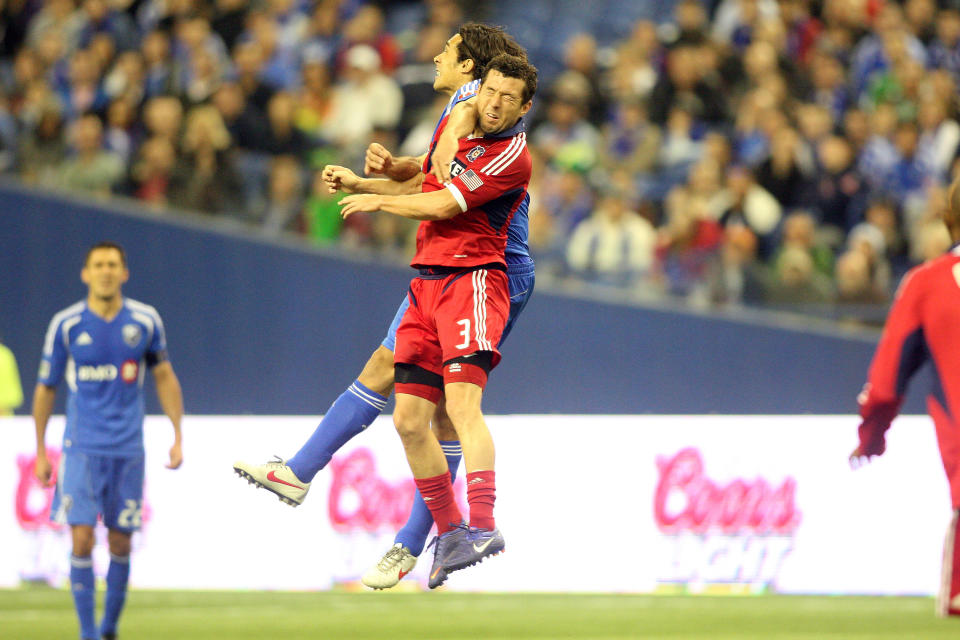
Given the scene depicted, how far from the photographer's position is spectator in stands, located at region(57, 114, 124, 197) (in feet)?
42.2

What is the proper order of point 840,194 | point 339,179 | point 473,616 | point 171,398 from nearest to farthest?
point 339,179 → point 171,398 → point 473,616 → point 840,194

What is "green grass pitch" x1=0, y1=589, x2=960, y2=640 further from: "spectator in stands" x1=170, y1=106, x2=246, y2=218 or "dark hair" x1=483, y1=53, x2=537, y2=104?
"dark hair" x1=483, y1=53, x2=537, y2=104

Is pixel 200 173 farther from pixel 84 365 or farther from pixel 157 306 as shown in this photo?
pixel 84 365

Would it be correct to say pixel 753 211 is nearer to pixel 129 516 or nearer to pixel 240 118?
pixel 240 118

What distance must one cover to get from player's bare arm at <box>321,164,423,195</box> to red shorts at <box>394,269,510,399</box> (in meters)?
0.46

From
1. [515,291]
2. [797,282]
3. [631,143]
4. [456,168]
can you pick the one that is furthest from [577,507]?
[456,168]

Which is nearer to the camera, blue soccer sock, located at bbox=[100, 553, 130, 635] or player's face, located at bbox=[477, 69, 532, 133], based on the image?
player's face, located at bbox=[477, 69, 532, 133]

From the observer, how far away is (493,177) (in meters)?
5.89

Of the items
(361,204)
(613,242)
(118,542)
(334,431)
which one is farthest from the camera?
(613,242)

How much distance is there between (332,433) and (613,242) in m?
6.52

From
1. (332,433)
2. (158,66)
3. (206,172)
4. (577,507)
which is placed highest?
(158,66)

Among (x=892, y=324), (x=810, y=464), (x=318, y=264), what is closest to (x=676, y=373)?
(x=810, y=464)

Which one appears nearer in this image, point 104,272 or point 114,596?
point 114,596

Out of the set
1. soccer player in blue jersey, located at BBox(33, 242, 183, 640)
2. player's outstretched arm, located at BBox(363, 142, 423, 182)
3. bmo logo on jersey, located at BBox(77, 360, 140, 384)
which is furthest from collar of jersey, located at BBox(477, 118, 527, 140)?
bmo logo on jersey, located at BBox(77, 360, 140, 384)
